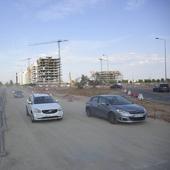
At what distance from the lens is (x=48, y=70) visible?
15450 cm

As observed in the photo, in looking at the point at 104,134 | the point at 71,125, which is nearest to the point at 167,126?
the point at 104,134

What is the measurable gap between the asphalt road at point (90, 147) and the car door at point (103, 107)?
1.62m

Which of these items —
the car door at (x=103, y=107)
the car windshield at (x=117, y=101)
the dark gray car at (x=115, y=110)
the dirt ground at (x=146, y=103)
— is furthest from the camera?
the dirt ground at (x=146, y=103)

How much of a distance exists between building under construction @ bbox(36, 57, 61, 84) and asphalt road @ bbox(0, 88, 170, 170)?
132m

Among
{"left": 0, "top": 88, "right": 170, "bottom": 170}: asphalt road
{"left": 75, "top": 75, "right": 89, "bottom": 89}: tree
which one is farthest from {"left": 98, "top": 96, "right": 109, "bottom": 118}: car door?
{"left": 75, "top": 75, "right": 89, "bottom": 89}: tree

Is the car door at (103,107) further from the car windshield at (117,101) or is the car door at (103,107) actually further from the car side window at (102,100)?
the car windshield at (117,101)

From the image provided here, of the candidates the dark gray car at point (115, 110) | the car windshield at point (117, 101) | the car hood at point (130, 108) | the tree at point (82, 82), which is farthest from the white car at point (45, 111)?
the tree at point (82, 82)

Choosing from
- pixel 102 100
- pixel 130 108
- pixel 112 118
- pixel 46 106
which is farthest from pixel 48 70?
pixel 130 108

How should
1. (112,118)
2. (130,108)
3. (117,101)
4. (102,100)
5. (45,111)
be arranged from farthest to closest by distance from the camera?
(102,100) < (45,111) < (117,101) < (112,118) < (130,108)

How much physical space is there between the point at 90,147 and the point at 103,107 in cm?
706

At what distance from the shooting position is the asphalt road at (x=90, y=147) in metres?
8.02

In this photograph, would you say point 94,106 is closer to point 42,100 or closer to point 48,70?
point 42,100

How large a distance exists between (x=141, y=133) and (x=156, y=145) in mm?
2477

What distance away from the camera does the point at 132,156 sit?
8680mm
